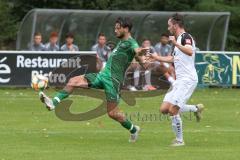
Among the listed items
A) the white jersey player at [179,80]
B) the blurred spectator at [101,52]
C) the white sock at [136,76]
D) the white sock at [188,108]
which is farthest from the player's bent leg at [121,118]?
the blurred spectator at [101,52]

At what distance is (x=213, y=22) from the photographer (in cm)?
2977

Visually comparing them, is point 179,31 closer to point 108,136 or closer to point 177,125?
point 177,125

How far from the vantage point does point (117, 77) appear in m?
14.5

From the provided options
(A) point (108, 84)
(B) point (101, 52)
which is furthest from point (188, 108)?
(B) point (101, 52)

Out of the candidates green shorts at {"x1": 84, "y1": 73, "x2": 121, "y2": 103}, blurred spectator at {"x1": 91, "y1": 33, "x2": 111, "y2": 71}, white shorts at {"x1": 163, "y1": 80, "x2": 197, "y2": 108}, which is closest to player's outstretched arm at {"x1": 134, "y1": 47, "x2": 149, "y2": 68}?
green shorts at {"x1": 84, "y1": 73, "x2": 121, "y2": 103}

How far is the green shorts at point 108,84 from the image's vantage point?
14.5 meters

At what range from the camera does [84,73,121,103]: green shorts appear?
14469 mm

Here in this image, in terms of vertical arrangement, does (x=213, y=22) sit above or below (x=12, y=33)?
above

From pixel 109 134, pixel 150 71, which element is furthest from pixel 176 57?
pixel 150 71

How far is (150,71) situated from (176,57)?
12.4 meters

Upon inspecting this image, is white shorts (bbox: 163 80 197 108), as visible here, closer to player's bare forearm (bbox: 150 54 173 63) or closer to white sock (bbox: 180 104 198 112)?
player's bare forearm (bbox: 150 54 173 63)

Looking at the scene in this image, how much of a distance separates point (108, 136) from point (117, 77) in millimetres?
1252

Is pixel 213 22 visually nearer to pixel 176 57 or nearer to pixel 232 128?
pixel 232 128

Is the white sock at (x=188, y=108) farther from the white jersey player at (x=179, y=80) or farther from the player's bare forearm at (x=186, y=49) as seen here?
the player's bare forearm at (x=186, y=49)
